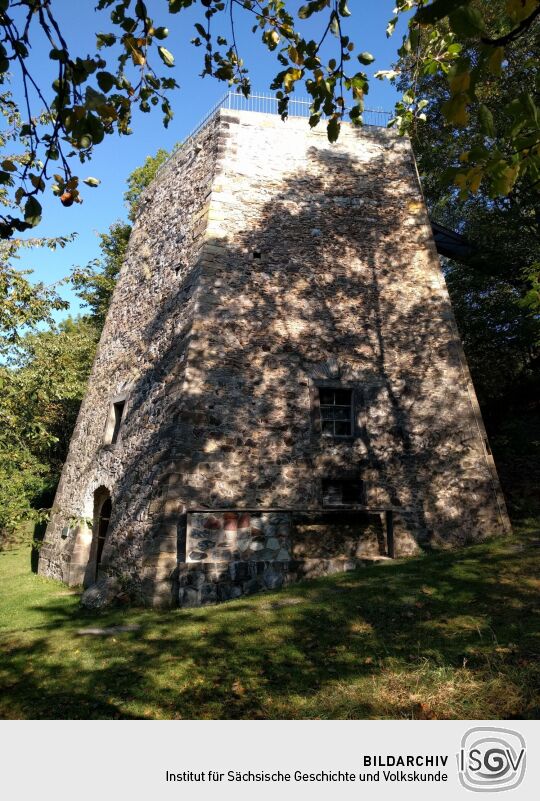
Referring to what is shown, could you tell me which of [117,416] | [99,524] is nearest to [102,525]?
[99,524]

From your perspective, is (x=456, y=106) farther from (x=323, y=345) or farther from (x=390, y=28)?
(x=323, y=345)

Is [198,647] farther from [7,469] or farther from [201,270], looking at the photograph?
[201,270]

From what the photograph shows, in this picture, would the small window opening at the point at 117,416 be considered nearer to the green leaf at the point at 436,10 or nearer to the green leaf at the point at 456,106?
the green leaf at the point at 456,106

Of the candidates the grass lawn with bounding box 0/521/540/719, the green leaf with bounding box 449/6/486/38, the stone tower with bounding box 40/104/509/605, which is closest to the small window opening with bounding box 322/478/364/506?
the stone tower with bounding box 40/104/509/605

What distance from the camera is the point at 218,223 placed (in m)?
10.5

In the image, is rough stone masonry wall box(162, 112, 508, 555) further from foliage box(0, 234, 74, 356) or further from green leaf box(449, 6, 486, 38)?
green leaf box(449, 6, 486, 38)

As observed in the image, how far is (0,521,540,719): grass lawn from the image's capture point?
159 inches

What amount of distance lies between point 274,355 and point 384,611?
5200 mm

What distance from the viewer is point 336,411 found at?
1004cm

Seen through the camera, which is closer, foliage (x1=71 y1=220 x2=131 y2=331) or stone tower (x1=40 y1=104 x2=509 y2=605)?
stone tower (x1=40 y1=104 x2=509 y2=605)

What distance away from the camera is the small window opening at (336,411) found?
9906mm
